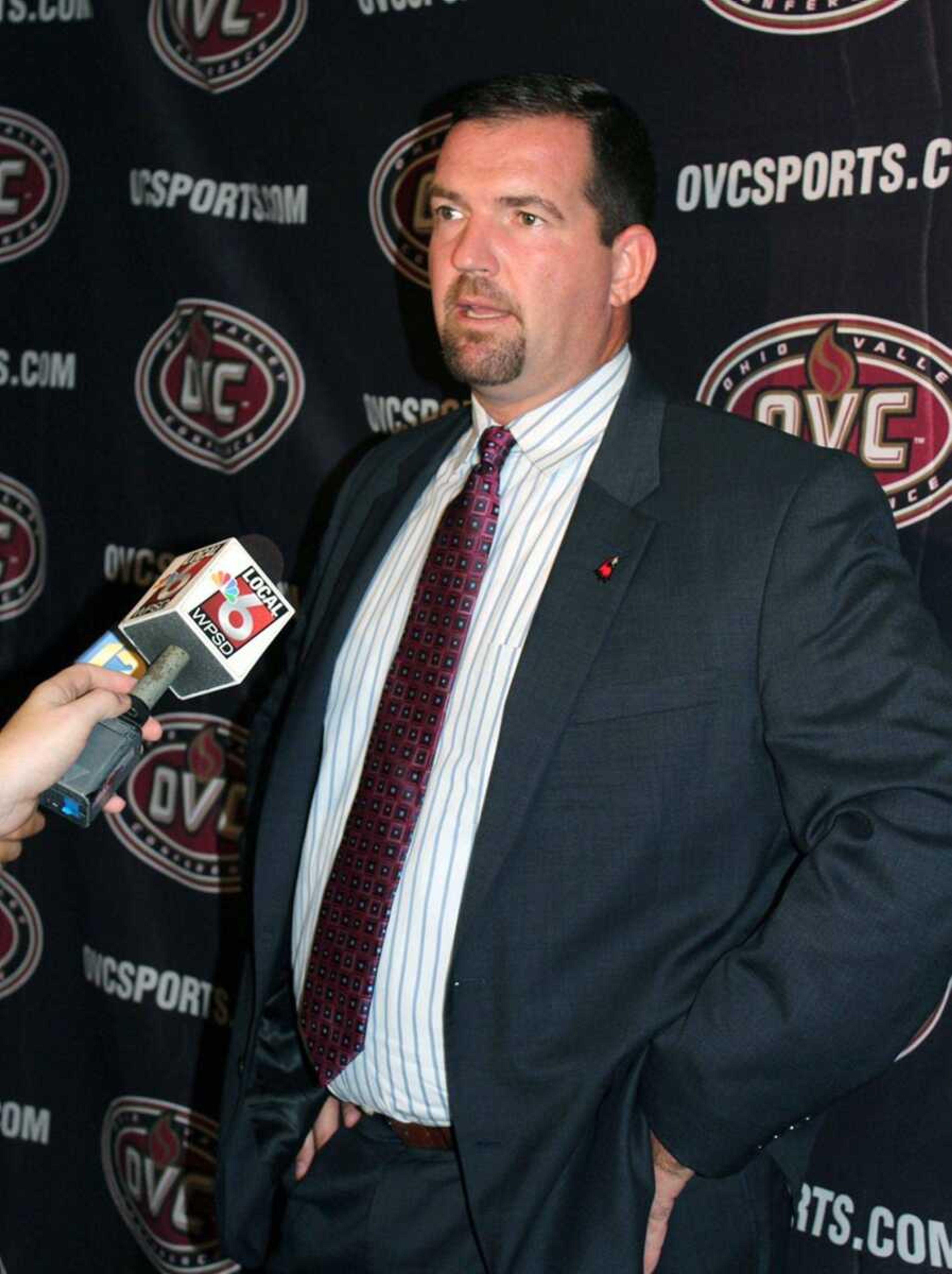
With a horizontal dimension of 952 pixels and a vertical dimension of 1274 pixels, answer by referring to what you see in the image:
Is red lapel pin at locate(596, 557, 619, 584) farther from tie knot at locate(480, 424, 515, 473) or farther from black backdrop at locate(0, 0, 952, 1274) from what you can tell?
black backdrop at locate(0, 0, 952, 1274)

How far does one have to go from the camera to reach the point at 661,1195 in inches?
65.2

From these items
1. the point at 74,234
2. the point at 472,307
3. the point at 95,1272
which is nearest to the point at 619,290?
the point at 472,307

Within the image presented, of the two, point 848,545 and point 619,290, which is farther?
point 619,290

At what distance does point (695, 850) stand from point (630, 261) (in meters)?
0.92

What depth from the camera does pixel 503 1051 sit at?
1.69 m

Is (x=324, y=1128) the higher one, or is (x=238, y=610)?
(x=238, y=610)

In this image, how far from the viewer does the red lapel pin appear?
1742mm

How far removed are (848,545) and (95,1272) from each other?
8.34 ft

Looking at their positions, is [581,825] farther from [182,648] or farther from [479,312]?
[479,312]

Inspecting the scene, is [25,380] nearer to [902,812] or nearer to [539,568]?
[539,568]

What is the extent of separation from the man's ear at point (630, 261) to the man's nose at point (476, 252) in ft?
0.64

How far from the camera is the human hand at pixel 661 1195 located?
1643 mm

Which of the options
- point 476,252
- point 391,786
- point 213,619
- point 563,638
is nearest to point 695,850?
point 563,638

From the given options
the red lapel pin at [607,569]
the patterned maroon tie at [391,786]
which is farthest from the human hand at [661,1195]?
the red lapel pin at [607,569]
